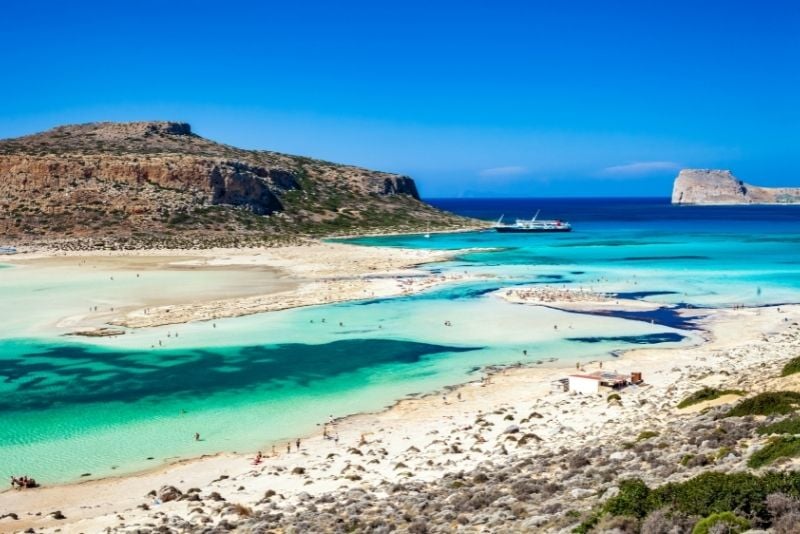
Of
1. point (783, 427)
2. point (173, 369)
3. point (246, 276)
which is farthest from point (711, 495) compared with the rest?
point (246, 276)

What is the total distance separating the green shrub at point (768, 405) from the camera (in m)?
17.0

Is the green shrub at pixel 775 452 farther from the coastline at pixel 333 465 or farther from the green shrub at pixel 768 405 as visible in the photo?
the coastline at pixel 333 465

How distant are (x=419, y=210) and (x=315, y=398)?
110m

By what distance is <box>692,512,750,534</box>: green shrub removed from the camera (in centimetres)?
948

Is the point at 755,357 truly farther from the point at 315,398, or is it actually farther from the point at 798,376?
the point at 315,398

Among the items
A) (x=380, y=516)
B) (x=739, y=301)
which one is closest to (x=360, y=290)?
(x=739, y=301)

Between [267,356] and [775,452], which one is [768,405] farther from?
[267,356]

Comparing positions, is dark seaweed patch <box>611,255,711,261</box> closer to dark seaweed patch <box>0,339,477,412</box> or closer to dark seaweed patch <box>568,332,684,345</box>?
dark seaweed patch <box>568,332,684,345</box>

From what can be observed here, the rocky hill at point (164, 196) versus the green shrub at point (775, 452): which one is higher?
the rocky hill at point (164, 196)

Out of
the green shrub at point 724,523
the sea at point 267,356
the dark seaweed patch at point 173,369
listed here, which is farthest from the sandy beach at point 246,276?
the green shrub at point 724,523

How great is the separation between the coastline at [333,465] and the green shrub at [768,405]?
91.0 inches

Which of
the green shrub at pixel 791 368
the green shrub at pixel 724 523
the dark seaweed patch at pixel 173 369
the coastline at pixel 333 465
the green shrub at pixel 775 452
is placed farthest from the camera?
the dark seaweed patch at pixel 173 369

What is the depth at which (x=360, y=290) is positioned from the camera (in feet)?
164

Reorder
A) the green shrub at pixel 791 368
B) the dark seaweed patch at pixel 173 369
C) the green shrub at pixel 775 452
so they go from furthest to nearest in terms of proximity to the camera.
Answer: the dark seaweed patch at pixel 173 369 < the green shrub at pixel 791 368 < the green shrub at pixel 775 452
